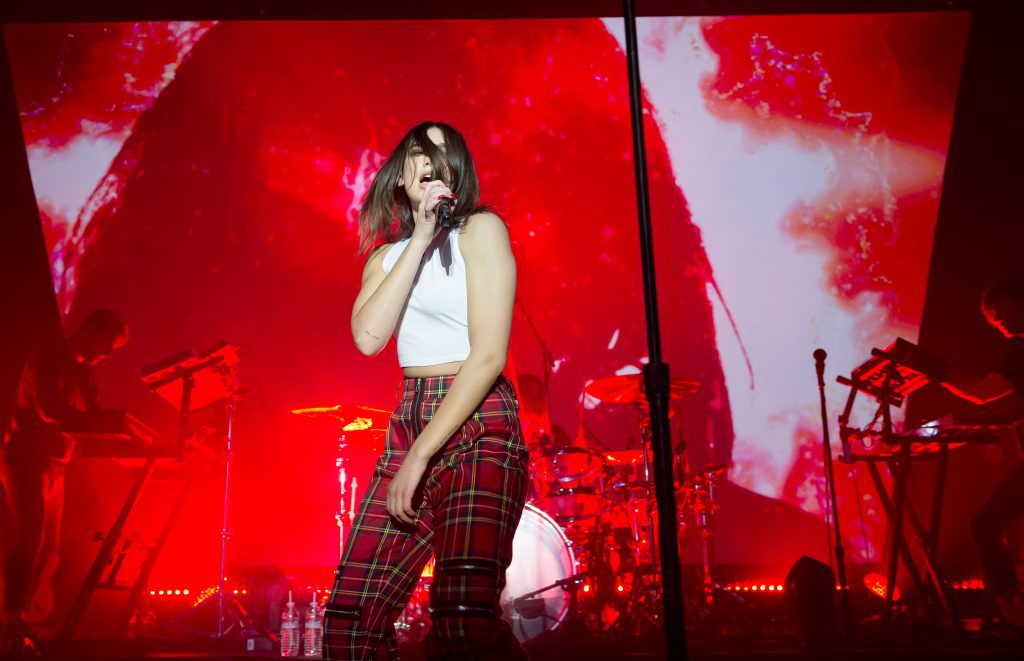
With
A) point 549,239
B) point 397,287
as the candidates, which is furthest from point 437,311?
point 549,239

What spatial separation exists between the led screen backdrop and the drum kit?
0.76m

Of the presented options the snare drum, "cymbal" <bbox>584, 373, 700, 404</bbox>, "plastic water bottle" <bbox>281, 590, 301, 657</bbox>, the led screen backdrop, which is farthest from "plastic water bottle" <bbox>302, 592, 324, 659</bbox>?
"cymbal" <bbox>584, 373, 700, 404</bbox>

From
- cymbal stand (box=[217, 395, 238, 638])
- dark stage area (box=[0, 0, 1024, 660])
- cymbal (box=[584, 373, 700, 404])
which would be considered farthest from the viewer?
dark stage area (box=[0, 0, 1024, 660])

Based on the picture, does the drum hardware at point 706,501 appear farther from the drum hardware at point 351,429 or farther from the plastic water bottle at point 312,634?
the plastic water bottle at point 312,634

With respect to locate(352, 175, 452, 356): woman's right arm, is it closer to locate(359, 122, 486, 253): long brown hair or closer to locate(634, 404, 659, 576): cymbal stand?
locate(359, 122, 486, 253): long brown hair

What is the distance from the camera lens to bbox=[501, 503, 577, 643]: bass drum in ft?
13.8

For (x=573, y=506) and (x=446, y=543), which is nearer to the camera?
(x=446, y=543)

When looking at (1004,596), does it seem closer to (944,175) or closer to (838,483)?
(838,483)

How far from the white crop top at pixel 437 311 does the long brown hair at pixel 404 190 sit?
73 mm

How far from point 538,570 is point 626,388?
3.67 ft

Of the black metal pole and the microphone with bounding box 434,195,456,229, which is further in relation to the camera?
the microphone with bounding box 434,195,456,229

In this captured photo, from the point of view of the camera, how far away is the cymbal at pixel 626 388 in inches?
179

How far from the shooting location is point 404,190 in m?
1.80

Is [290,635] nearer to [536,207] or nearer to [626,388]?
[626,388]
